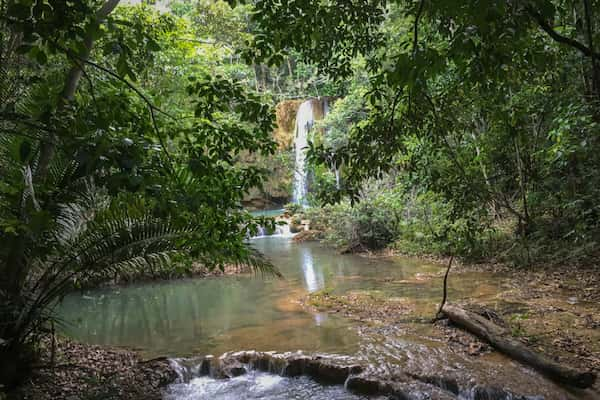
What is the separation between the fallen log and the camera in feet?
13.8

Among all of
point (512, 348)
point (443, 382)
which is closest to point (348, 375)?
point (443, 382)

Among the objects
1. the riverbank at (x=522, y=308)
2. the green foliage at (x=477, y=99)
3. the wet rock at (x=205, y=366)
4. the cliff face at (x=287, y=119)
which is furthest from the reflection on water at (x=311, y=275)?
the cliff face at (x=287, y=119)

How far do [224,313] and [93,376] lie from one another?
3.71 meters

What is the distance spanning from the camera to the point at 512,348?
5004mm

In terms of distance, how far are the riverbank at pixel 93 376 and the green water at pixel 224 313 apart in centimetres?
87

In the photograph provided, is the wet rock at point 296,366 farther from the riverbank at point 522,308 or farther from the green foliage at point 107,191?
the riverbank at point 522,308

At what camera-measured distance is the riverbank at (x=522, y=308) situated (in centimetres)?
525

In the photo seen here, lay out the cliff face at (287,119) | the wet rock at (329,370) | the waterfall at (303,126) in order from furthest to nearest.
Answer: the cliff face at (287,119), the waterfall at (303,126), the wet rock at (329,370)

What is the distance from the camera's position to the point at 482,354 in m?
5.23

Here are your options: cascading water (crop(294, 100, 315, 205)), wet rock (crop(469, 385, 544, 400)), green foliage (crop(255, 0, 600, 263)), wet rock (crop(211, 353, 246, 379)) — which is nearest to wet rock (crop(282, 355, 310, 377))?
wet rock (crop(211, 353, 246, 379))

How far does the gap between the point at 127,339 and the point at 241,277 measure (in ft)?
16.7

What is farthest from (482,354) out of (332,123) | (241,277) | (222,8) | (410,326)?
(222,8)

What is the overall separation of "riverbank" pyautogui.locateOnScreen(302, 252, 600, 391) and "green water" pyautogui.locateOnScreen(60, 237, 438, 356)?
75 centimetres

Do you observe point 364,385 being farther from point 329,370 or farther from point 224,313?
point 224,313
